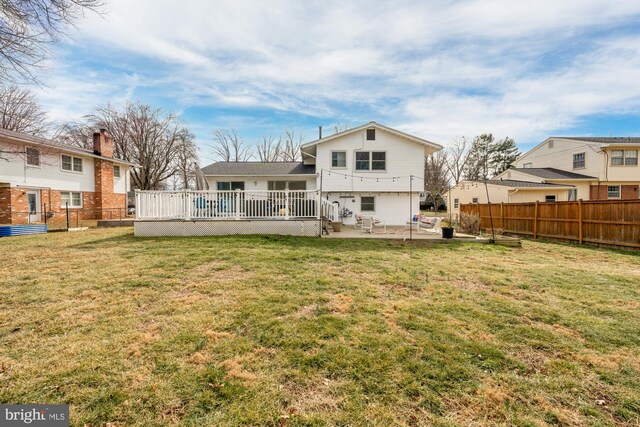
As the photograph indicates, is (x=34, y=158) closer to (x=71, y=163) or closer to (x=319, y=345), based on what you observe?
(x=71, y=163)

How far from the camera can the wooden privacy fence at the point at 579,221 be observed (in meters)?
9.72

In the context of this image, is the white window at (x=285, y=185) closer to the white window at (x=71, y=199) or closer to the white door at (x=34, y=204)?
the white window at (x=71, y=199)

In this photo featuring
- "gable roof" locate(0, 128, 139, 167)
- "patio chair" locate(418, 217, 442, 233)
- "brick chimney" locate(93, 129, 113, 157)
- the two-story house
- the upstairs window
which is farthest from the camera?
"brick chimney" locate(93, 129, 113, 157)

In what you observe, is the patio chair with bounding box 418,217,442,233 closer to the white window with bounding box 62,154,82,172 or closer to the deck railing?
the deck railing

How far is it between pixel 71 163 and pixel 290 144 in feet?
81.4

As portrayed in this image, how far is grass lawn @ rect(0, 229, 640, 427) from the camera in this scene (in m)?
2.18

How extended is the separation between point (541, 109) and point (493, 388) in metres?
21.5

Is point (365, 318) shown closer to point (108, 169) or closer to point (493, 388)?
point (493, 388)

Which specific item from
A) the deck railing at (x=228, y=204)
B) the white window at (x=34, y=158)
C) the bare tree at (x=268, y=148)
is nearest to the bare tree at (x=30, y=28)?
the deck railing at (x=228, y=204)

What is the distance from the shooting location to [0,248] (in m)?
8.53

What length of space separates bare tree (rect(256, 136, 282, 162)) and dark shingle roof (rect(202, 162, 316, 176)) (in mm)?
21429

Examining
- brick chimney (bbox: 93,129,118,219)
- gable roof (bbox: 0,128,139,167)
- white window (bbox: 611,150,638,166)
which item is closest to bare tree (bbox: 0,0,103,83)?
gable roof (bbox: 0,128,139,167)

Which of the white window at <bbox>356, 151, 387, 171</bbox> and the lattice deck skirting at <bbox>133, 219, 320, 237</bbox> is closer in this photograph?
the lattice deck skirting at <bbox>133, 219, 320, 237</bbox>

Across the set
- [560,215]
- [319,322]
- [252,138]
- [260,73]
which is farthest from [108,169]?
[560,215]
